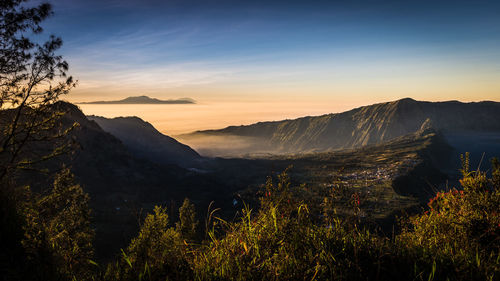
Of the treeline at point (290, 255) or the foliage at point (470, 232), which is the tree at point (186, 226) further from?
the foliage at point (470, 232)

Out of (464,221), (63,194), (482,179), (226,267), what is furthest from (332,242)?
(63,194)

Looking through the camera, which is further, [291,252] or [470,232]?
[470,232]

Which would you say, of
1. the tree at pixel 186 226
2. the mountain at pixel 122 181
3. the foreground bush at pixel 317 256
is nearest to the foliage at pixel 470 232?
the foreground bush at pixel 317 256

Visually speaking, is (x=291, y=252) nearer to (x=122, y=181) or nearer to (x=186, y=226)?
(x=186, y=226)

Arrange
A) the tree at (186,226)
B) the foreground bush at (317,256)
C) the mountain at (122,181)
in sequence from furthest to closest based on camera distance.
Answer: the mountain at (122,181) < the tree at (186,226) < the foreground bush at (317,256)

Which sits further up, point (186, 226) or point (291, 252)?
point (291, 252)

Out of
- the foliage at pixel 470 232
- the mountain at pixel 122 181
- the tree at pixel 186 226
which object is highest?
the foliage at pixel 470 232

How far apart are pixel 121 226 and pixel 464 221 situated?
344 feet

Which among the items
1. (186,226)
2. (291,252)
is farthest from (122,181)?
(291,252)

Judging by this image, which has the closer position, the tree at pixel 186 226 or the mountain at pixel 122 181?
the tree at pixel 186 226

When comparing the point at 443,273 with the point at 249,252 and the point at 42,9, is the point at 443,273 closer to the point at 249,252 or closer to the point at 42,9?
the point at 249,252

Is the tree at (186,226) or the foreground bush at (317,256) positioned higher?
the foreground bush at (317,256)

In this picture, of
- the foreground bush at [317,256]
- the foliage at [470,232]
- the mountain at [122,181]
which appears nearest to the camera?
the foreground bush at [317,256]

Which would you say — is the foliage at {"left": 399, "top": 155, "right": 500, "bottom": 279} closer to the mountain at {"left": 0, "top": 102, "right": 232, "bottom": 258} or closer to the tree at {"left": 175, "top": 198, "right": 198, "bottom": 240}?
the tree at {"left": 175, "top": 198, "right": 198, "bottom": 240}
